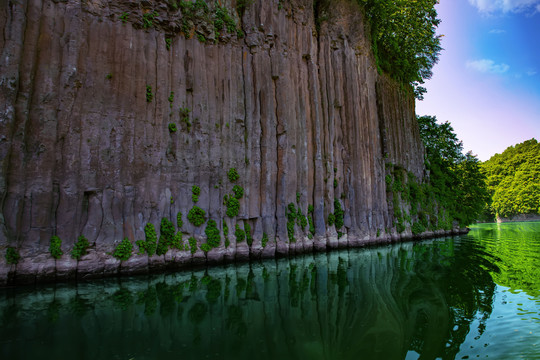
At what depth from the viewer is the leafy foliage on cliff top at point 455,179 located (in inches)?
1378

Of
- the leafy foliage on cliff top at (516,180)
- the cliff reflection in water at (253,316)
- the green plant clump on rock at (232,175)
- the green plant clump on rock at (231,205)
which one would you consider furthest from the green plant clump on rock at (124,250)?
the leafy foliage on cliff top at (516,180)

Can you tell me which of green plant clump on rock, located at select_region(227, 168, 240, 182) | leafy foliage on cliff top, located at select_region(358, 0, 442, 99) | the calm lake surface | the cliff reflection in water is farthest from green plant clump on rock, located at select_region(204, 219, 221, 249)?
leafy foliage on cliff top, located at select_region(358, 0, 442, 99)

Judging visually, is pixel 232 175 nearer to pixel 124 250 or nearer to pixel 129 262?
pixel 124 250

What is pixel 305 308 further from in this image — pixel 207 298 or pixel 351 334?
pixel 207 298

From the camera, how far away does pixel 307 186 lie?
19.9m

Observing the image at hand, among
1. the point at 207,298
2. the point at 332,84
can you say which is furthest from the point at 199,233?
the point at 332,84

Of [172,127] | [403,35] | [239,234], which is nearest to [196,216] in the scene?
[239,234]

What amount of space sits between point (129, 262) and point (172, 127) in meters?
6.34

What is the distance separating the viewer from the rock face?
1124 cm

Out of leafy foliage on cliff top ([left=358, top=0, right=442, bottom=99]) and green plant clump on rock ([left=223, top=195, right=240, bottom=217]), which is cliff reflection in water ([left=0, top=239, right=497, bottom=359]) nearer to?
green plant clump on rock ([left=223, top=195, right=240, bottom=217])

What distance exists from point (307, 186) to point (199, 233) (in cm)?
790

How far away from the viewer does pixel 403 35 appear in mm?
30422

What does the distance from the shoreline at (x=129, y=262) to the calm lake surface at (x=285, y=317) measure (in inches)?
31.2

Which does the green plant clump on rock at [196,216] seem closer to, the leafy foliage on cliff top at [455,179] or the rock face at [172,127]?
the rock face at [172,127]
